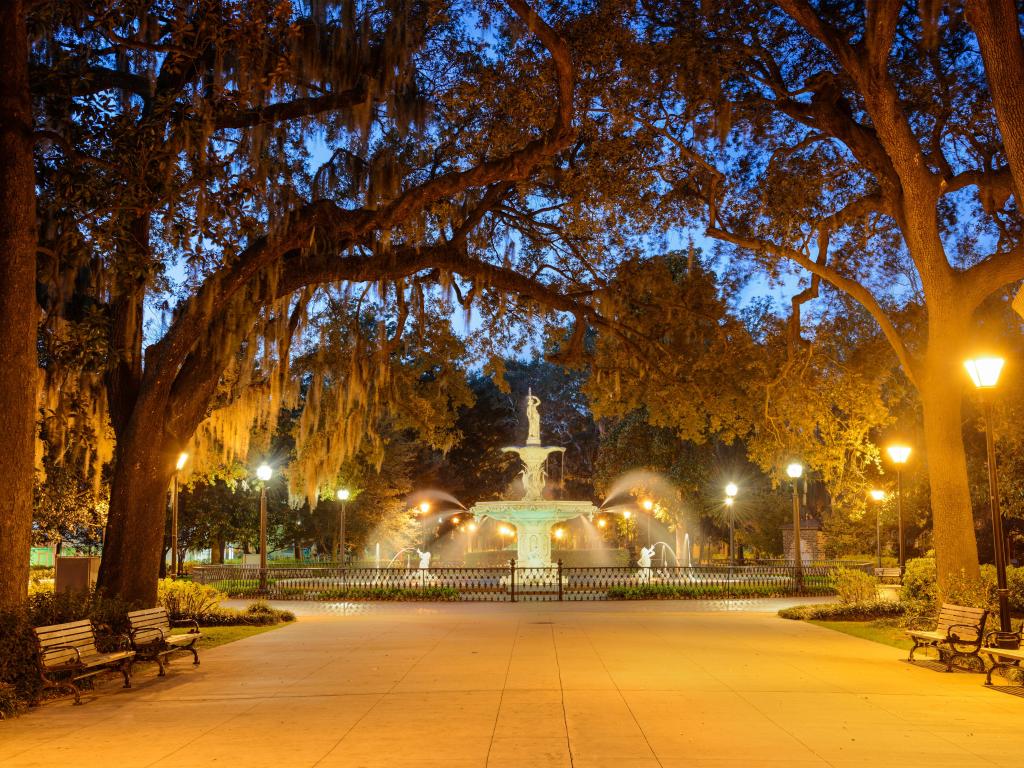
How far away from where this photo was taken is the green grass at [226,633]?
14930mm

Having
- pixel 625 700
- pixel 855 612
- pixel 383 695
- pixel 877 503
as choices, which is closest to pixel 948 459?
pixel 855 612

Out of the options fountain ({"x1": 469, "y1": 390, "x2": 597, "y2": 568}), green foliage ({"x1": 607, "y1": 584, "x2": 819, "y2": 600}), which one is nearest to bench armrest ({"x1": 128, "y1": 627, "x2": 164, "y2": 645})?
green foliage ({"x1": 607, "y1": 584, "x2": 819, "y2": 600})

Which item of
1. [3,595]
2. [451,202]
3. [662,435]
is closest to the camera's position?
[3,595]

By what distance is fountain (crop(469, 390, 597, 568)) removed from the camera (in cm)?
2841

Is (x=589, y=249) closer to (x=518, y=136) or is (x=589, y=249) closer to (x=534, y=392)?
(x=518, y=136)

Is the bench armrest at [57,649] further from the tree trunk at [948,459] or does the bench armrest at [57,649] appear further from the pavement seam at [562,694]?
the tree trunk at [948,459]

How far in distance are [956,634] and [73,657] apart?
10.8 m

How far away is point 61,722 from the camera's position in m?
8.26

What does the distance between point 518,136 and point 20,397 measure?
957cm

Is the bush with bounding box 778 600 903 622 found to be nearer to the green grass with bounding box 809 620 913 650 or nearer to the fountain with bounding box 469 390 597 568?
the green grass with bounding box 809 620 913 650

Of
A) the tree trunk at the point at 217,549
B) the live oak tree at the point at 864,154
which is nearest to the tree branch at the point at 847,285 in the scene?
the live oak tree at the point at 864,154

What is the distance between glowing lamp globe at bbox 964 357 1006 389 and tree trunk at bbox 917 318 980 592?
3.37 meters

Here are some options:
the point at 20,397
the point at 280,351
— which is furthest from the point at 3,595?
the point at 280,351

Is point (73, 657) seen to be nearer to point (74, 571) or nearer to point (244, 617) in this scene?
point (74, 571)
